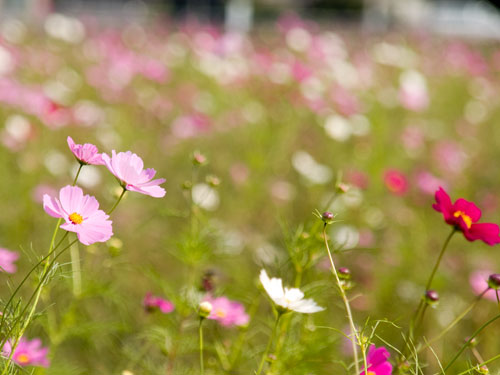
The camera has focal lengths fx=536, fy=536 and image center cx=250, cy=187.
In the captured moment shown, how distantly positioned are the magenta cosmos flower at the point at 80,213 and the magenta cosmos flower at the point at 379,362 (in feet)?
1.05

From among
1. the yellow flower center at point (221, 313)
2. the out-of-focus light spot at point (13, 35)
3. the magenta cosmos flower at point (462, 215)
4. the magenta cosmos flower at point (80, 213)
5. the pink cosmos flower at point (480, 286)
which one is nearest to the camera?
the magenta cosmos flower at point (80, 213)

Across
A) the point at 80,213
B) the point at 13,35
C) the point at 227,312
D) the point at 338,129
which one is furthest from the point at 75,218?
the point at 13,35

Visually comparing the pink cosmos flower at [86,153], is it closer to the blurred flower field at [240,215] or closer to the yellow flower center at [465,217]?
the blurred flower field at [240,215]

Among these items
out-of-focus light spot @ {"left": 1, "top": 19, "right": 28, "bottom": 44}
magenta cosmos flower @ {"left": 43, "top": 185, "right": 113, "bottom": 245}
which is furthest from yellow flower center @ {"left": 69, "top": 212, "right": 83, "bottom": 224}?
out-of-focus light spot @ {"left": 1, "top": 19, "right": 28, "bottom": 44}

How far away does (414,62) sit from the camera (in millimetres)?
4094

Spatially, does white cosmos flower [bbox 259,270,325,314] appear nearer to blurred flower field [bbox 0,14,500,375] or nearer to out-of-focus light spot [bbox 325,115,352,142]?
blurred flower field [bbox 0,14,500,375]

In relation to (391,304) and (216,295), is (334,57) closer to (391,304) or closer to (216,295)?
(391,304)

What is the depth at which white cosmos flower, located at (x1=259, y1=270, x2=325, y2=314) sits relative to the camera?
0.60 m

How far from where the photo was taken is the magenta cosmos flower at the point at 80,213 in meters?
0.52

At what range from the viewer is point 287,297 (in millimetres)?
625

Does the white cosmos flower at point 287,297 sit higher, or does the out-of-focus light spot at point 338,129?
the white cosmos flower at point 287,297

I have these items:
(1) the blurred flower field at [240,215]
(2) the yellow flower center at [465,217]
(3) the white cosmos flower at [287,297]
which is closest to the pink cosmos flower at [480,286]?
(1) the blurred flower field at [240,215]

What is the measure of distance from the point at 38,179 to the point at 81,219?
125cm

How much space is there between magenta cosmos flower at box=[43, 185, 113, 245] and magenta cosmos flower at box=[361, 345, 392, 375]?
1.05 ft
